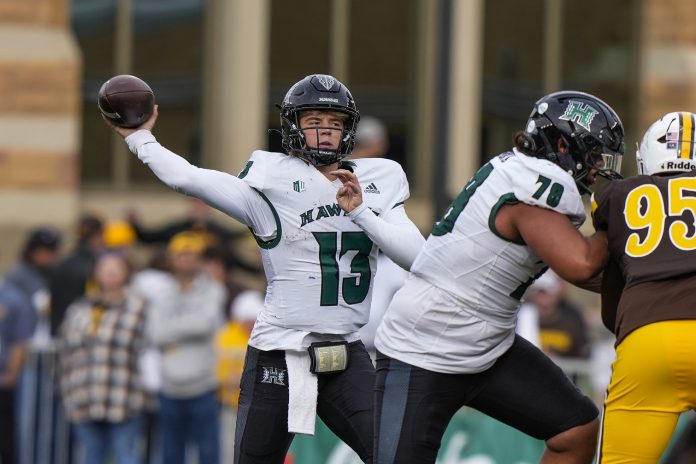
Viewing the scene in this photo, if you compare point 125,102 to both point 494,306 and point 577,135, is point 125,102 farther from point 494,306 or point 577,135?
point 577,135

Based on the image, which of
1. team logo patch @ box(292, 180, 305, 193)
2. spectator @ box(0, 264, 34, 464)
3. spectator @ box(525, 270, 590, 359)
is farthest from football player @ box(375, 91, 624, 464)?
spectator @ box(0, 264, 34, 464)

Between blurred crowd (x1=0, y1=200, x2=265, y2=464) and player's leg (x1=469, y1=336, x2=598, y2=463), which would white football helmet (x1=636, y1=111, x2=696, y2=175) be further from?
blurred crowd (x1=0, y1=200, x2=265, y2=464)

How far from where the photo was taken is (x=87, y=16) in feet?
55.6

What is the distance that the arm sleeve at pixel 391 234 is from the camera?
20.2 ft

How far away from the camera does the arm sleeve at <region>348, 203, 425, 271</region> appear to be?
6.15 metres

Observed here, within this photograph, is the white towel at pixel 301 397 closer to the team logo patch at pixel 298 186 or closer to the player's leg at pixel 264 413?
the player's leg at pixel 264 413

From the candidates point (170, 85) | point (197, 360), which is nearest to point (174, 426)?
point (197, 360)

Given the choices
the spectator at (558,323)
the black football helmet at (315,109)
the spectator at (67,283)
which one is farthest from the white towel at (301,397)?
the spectator at (67,283)

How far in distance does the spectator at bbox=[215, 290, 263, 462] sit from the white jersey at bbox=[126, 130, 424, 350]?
179 inches

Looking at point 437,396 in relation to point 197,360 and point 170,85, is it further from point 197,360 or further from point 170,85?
point 170,85

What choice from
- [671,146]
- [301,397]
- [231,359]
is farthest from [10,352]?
[671,146]

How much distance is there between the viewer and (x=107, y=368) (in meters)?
10.6

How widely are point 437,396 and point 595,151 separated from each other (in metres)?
1.11

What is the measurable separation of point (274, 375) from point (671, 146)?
5.94 feet
